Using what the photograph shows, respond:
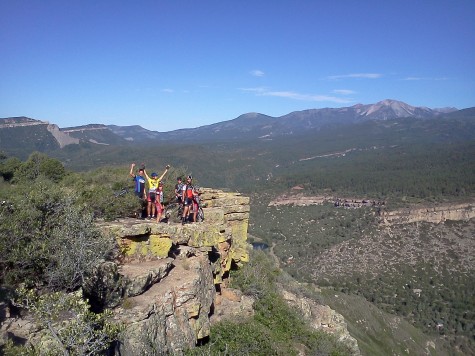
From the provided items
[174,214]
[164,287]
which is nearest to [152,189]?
[174,214]

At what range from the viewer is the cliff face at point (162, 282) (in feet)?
26.3

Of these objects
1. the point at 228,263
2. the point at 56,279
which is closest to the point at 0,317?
the point at 56,279

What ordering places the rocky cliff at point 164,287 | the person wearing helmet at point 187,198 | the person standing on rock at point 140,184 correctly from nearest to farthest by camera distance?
the rocky cliff at point 164,287 < the person wearing helmet at point 187,198 < the person standing on rock at point 140,184

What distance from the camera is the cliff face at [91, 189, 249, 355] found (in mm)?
8008

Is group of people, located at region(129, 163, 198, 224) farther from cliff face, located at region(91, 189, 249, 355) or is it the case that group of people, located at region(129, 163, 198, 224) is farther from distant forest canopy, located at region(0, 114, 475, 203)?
distant forest canopy, located at region(0, 114, 475, 203)

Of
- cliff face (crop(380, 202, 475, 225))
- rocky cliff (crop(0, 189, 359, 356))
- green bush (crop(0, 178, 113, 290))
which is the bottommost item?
cliff face (crop(380, 202, 475, 225))

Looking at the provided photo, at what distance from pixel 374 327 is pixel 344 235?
26.0m

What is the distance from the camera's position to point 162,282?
9.60 metres

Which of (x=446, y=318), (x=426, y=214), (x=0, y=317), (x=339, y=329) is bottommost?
(x=446, y=318)

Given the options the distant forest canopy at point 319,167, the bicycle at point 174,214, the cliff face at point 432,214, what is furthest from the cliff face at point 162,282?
the cliff face at point 432,214

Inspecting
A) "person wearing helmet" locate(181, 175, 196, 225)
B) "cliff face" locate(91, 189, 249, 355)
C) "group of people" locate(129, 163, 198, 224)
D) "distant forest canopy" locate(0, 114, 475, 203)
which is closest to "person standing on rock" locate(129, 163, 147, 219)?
"group of people" locate(129, 163, 198, 224)

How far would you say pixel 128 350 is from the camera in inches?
285

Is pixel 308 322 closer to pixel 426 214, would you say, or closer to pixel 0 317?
pixel 0 317

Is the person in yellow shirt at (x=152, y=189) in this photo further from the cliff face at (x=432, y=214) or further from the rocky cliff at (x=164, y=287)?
the cliff face at (x=432, y=214)
